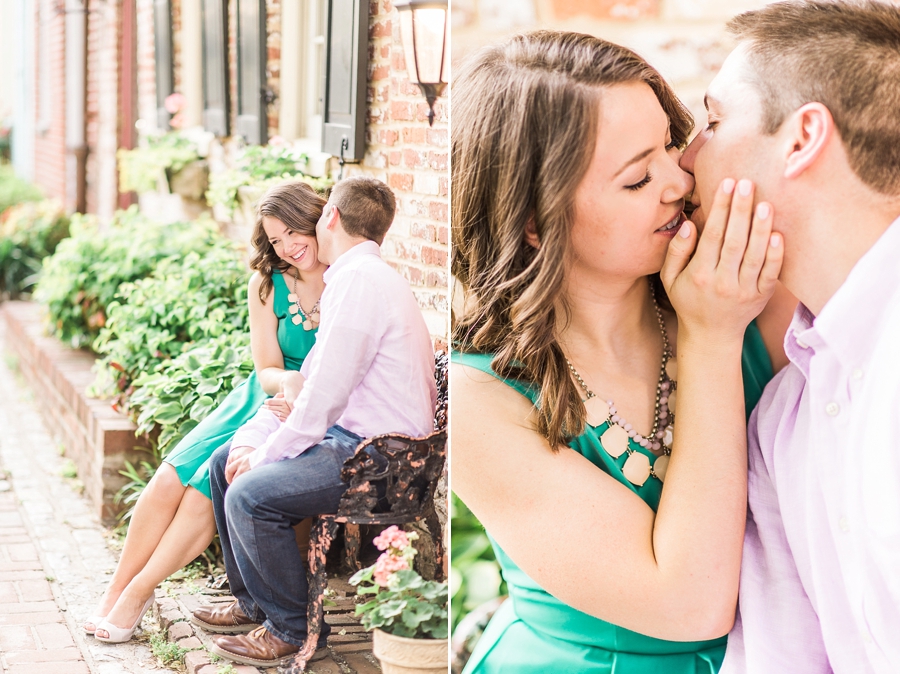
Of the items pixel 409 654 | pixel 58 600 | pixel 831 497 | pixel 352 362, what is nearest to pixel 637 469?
pixel 831 497

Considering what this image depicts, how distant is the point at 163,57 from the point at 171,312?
0.66 metres

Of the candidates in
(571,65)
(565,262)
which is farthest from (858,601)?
(571,65)

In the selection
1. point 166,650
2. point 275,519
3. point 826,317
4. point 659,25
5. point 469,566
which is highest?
point 659,25

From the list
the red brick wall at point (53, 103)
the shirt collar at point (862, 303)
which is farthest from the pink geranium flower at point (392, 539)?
the red brick wall at point (53, 103)

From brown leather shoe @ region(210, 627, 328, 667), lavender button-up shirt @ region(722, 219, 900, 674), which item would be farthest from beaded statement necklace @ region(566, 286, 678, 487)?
brown leather shoe @ region(210, 627, 328, 667)

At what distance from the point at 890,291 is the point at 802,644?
20.3 inches

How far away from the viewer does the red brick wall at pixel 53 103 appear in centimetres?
281

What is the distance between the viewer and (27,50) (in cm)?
317

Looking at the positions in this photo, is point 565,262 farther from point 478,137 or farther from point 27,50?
point 27,50

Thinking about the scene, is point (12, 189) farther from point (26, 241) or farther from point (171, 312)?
point (171, 312)

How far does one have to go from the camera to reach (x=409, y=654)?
1641mm

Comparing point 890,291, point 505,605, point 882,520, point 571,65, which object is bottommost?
point 505,605

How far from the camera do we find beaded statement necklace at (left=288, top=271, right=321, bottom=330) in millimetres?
1472

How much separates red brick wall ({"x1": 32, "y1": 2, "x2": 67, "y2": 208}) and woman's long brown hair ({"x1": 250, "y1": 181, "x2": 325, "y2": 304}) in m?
1.62
